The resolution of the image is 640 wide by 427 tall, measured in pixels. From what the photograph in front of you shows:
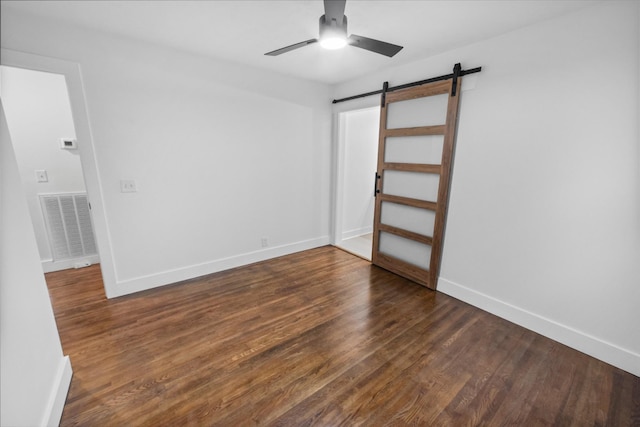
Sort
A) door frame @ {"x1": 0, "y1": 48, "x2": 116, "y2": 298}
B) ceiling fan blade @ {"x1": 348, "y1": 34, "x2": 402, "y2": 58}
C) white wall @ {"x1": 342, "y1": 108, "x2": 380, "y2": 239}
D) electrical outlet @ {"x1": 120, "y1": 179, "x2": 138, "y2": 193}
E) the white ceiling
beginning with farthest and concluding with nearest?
1. white wall @ {"x1": 342, "y1": 108, "x2": 380, "y2": 239}
2. electrical outlet @ {"x1": 120, "y1": 179, "x2": 138, "y2": 193}
3. door frame @ {"x1": 0, "y1": 48, "x2": 116, "y2": 298}
4. the white ceiling
5. ceiling fan blade @ {"x1": 348, "y1": 34, "x2": 402, "y2": 58}

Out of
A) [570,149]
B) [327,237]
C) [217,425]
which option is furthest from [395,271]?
[217,425]

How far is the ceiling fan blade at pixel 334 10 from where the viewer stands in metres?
1.40

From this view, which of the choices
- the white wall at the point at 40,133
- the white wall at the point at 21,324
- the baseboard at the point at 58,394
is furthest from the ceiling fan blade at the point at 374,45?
the white wall at the point at 40,133

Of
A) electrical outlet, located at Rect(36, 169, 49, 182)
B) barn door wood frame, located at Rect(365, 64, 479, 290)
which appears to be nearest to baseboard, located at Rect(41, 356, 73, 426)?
electrical outlet, located at Rect(36, 169, 49, 182)

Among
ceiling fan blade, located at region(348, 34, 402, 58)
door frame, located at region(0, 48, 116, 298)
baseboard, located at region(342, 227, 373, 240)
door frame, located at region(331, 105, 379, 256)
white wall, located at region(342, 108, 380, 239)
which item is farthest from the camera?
baseboard, located at region(342, 227, 373, 240)

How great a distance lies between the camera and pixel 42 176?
309cm

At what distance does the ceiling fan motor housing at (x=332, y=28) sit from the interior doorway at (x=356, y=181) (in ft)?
7.90

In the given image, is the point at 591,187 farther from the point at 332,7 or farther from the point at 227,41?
the point at 227,41

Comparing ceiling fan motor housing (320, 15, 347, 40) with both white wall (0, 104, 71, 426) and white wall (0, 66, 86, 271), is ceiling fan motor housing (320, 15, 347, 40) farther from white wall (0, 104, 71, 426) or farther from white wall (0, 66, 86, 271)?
white wall (0, 66, 86, 271)

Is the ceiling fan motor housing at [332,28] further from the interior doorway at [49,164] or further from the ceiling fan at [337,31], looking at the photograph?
the interior doorway at [49,164]

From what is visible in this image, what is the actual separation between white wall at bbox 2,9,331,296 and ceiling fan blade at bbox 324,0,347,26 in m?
1.89

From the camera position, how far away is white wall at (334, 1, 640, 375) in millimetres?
1797

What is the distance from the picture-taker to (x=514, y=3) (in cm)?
178

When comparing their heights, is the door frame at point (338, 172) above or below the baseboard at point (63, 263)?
above
